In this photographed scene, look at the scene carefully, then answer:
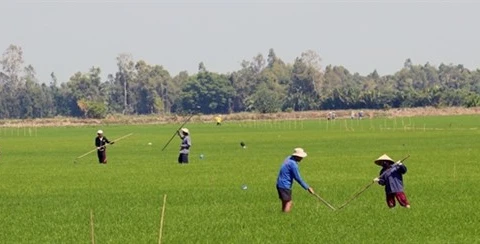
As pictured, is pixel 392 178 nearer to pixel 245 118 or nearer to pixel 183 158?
pixel 183 158

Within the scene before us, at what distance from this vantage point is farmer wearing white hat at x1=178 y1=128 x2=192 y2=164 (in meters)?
34.3

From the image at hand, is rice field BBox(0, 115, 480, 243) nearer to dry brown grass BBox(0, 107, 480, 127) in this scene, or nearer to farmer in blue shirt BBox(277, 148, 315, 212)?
farmer in blue shirt BBox(277, 148, 315, 212)

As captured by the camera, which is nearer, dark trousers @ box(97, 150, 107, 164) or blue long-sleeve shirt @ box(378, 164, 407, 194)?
blue long-sleeve shirt @ box(378, 164, 407, 194)

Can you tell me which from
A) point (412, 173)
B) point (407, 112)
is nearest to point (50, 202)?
point (412, 173)

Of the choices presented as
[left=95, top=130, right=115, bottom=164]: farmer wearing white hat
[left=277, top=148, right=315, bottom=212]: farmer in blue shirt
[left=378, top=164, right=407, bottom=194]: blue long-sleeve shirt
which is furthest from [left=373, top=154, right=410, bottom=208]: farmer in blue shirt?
[left=95, top=130, right=115, bottom=164]: farmer wearing white hat

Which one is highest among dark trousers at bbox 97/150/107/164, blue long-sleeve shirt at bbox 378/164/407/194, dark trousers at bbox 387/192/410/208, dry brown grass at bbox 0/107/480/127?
blue long-sleeve shirt at bbox 378/164/407/194

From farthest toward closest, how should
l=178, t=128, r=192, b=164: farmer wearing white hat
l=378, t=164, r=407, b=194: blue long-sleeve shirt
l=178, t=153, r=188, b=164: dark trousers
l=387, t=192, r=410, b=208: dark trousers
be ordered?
1. l=178, t=153, r=188, b=164: dark trousers
2. l=178, t=128, r=192, b=164: farmer wearing white hat
3. l=387, t=192, r=410, b=208: dark trousers
4. l=378, t=164, r=407, b=194: blue long-sleeve shirt

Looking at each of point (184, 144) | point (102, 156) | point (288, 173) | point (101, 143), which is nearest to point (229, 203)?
point (288, 173)

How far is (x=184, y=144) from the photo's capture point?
35.6 meters

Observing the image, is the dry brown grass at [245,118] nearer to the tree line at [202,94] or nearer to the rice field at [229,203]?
the tree line at [202,94]

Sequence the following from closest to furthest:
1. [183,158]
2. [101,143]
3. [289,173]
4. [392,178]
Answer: [289,173], [392,178], [183,158], [101,143]

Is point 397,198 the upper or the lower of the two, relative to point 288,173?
lower

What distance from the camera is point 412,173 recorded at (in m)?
30.8

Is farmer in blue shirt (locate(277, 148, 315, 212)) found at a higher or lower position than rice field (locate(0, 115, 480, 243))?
higher
